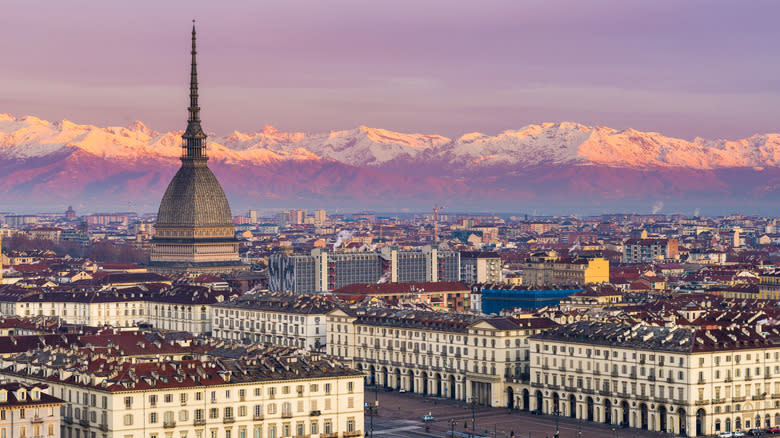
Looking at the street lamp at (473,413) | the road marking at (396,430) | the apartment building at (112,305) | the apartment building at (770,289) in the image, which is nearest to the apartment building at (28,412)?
the road marking at (396,430)

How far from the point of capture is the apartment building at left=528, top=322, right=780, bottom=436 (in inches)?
4486

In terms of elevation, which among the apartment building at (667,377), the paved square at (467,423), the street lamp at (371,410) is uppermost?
the apartment building at (667,377)

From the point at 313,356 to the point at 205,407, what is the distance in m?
12.3

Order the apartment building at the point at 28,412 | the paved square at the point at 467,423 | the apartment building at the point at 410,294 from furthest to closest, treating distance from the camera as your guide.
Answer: the apartment building at the point at 410,294 < the paved square at the point at 467,423 < the apartment building at the point at 28,412

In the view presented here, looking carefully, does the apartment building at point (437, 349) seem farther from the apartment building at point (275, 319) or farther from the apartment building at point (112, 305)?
the apartment building at point (112, 305)

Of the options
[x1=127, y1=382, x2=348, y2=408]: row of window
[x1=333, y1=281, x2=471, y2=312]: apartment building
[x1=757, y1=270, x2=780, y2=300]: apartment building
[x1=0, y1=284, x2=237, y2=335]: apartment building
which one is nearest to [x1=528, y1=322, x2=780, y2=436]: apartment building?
[x1=127, y1=382, x2=348, y2=408]: row of window

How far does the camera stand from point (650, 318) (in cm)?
13650

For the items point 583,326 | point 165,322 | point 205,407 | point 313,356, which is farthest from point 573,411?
point 165,322

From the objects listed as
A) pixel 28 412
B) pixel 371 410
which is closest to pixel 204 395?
pixel 28 412

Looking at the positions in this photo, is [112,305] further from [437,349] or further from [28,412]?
[28,412]

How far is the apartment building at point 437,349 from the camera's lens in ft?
431

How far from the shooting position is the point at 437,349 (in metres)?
138

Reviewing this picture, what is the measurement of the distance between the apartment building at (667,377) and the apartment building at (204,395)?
22185 millimetres

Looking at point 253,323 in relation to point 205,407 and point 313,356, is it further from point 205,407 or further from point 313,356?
point 205,407
